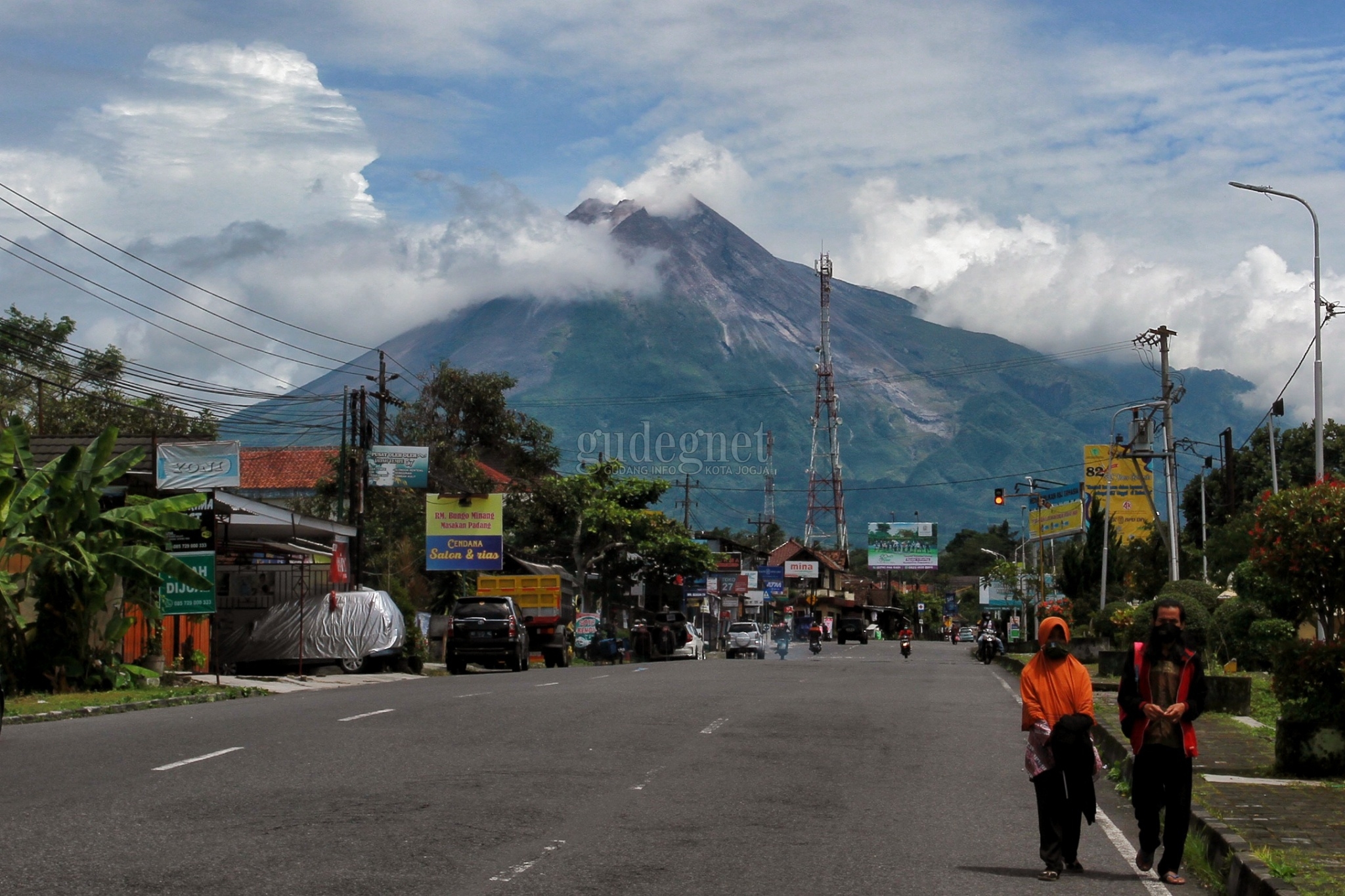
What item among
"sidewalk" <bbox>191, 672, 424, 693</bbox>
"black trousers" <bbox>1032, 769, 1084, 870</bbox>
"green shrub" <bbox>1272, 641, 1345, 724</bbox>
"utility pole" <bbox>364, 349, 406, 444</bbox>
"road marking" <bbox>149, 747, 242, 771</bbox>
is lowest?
"sidewalk" <bbox>191, 672, 424, 693</bbox>

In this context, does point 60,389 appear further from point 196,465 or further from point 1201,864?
point 1201,864

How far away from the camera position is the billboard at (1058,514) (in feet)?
270

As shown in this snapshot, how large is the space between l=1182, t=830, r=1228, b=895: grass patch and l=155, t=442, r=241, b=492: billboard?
2033 cm

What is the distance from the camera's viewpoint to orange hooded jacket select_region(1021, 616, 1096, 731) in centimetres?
887

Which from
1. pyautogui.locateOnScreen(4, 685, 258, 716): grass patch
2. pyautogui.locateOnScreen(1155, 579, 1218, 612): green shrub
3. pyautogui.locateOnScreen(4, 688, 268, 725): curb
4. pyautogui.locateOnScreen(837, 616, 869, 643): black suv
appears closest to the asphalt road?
pyautogui.locateOnScreen(4, 688, 268, 725): curb

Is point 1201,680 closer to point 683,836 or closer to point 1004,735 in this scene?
point 683,836

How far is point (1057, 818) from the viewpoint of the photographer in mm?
8758

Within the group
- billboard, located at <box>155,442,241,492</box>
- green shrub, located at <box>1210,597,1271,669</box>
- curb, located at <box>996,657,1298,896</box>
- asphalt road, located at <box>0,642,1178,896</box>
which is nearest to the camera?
curb, located at <box>996,657,1298,896</box>

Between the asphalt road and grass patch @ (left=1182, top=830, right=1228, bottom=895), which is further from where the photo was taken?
grass patch @ (left=1182, top=830, right=1228, bottom=895)

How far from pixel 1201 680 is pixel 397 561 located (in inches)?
1968

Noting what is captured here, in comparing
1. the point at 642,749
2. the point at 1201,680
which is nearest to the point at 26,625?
the point at 642,749

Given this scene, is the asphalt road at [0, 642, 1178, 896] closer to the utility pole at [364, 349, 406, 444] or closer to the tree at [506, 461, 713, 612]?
the utility pole at [364, 349, 406, 444]

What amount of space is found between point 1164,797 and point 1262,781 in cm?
436

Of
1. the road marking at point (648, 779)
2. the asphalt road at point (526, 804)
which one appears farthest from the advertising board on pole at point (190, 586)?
the road marking at point (648, 779)
